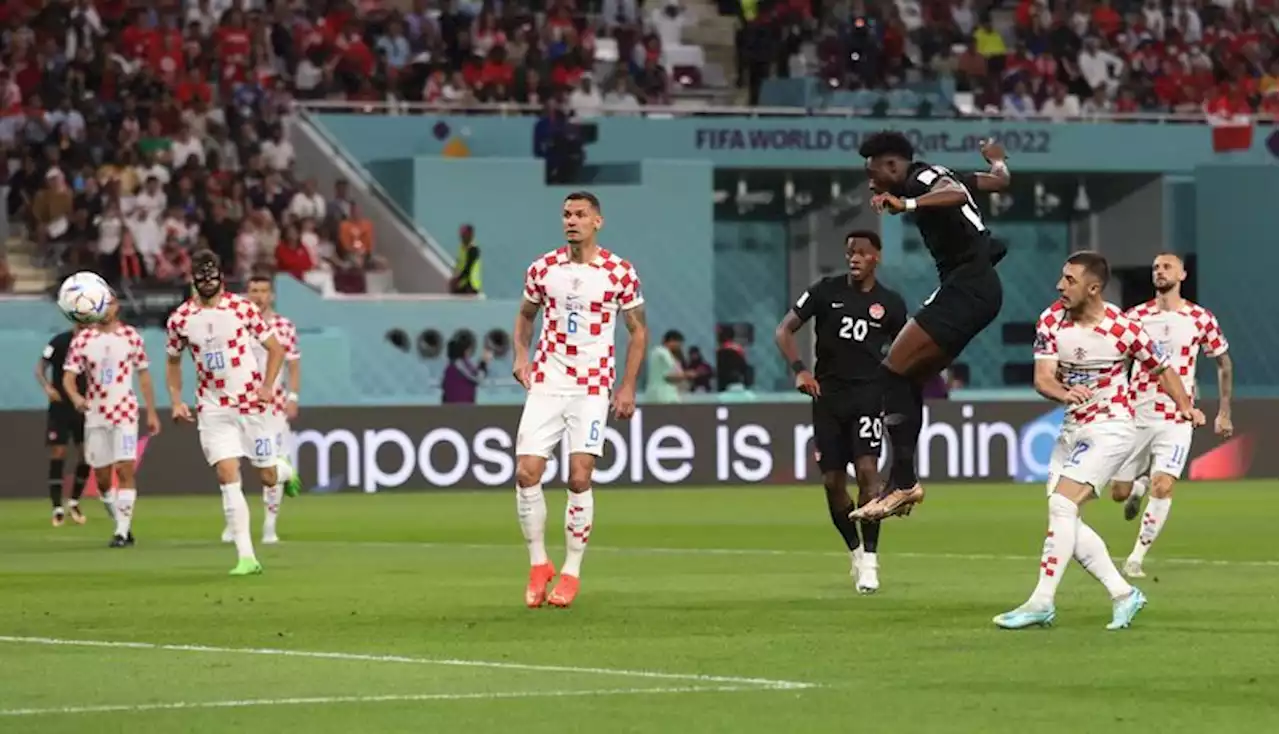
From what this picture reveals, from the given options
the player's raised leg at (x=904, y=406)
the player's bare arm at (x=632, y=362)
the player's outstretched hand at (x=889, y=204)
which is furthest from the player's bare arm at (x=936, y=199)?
the player's bare arm at (x=632, y=362)

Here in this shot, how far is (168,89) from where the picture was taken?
38812 mm

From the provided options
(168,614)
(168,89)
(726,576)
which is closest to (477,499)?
(168,89)

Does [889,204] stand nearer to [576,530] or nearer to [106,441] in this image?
[576,530]

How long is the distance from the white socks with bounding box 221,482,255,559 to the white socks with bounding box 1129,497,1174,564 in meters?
6.32

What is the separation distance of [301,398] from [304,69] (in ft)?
24.3

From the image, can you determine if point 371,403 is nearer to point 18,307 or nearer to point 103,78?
point 18,307

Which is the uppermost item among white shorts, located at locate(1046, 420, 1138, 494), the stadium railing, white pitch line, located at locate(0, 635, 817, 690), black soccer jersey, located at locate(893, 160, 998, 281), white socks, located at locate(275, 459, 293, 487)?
the stadium railing

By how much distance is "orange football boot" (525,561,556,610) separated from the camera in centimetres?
1561

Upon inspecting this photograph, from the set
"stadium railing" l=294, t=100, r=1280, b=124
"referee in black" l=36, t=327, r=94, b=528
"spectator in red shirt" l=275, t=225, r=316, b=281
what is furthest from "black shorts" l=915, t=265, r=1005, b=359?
"stadium railing" l=294, t=100, r=1280, b=124

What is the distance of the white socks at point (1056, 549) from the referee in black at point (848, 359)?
3.68m

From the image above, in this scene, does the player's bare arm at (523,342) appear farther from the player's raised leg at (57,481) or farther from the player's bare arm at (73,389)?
the player's raised leg at (57,481)

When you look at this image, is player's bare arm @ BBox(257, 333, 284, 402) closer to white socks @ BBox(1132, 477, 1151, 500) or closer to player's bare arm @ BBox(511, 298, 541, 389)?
player's bare arm @ BBox(511, 298, 541, 389)

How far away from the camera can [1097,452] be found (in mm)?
14109

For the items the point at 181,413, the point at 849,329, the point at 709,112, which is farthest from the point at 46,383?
the point at 709,112
